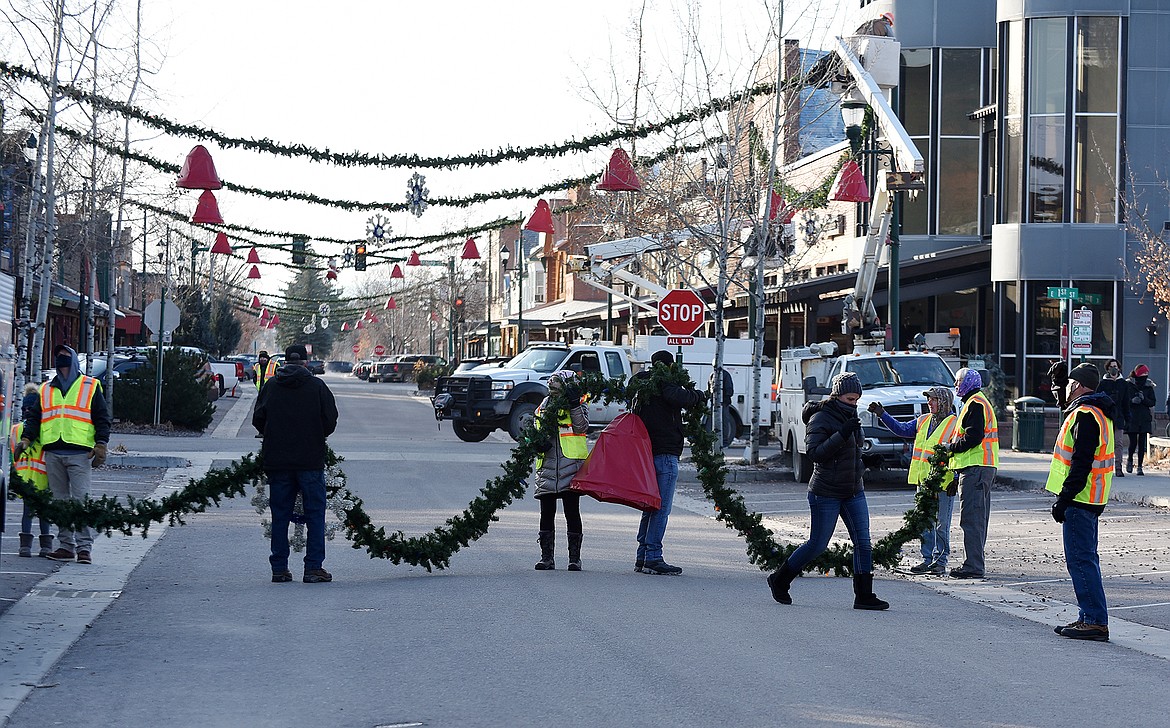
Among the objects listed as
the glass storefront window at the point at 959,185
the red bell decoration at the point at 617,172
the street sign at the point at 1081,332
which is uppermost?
the glass storefront window at the point at 959,185

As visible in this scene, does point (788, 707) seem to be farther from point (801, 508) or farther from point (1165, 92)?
point (1165, 92)

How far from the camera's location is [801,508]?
18.9 m

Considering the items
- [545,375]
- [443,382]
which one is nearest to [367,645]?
[545,375]

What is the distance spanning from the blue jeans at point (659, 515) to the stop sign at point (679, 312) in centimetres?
1055

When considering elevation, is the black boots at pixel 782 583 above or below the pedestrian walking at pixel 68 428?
below

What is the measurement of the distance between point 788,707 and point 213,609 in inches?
186

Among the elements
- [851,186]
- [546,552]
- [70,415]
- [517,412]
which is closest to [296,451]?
[70,415]

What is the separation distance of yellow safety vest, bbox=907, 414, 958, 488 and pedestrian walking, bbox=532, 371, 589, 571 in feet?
10.4

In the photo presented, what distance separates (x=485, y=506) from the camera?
40.5ft

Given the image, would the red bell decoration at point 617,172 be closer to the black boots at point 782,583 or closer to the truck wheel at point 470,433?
the truck wheel at point 470,433

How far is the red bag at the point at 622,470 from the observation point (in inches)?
467

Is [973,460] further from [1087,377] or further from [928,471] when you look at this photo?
[1087,377]

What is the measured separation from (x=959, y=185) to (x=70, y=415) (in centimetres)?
3209

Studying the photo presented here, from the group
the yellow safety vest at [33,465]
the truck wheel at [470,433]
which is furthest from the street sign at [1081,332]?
the yellow safety vest at [33,465]
